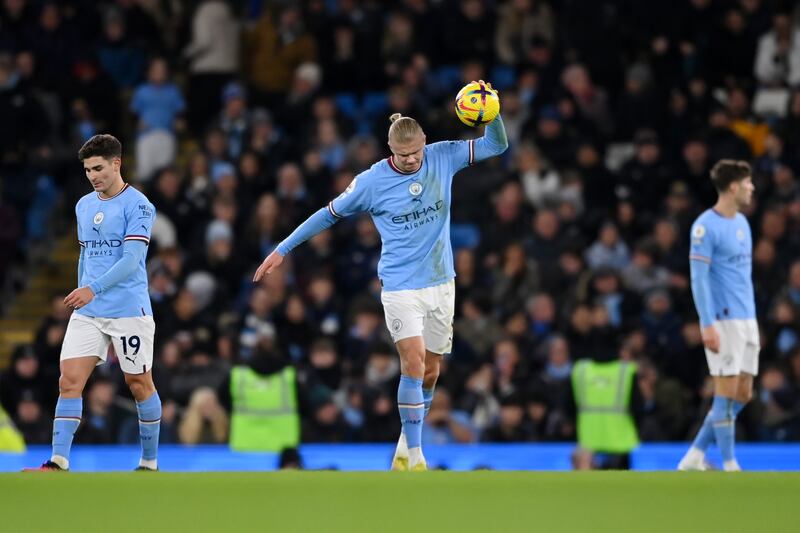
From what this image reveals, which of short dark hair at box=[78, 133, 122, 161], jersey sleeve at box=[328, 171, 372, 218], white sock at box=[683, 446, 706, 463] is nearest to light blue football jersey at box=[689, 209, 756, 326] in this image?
white sock at box=[683, 446, 706, 463]

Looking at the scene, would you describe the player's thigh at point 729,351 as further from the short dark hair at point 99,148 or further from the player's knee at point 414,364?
the short dark hair at point 99,148

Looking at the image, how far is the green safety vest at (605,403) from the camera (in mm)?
15078

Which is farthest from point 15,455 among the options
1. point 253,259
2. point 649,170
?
point 649,170

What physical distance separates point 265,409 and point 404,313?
5079 millimetres

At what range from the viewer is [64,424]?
10273 mm

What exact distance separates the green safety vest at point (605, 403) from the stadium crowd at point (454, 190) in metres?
0.24

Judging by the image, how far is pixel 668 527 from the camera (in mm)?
8320

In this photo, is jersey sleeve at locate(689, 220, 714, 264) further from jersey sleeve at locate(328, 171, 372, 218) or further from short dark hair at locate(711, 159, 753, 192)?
jersey sleeve at locate(328, 171, 372, 218)

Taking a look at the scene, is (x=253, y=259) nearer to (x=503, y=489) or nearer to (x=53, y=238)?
(x=53, y=238)

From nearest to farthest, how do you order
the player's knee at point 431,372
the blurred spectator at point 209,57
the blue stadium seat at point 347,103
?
the player's knee at point 431,372
the blue stadium seat at point 347,103
the blurred spectator at point 209,57

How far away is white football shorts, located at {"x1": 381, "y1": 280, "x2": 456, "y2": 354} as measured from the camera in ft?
34.5

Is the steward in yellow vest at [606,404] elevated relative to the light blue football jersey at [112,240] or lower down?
lower down

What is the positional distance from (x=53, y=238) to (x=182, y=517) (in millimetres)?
12652

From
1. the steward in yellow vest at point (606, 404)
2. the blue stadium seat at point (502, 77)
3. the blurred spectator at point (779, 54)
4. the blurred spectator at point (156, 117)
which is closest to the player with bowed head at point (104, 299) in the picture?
the steward in yellow vest at point (606, 404)
